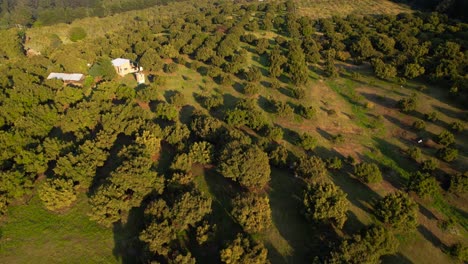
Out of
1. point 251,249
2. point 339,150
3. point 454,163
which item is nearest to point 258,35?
point 339,150

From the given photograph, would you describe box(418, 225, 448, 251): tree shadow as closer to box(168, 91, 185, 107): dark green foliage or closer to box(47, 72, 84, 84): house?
box(168, 91, 185, 107): dark green foliage

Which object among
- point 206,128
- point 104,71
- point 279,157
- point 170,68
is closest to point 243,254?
point 279,157

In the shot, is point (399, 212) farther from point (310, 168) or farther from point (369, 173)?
point (310, 168)

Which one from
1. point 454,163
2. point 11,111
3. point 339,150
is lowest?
point 11,111

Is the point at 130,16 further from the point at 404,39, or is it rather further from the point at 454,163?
the point at 454,163

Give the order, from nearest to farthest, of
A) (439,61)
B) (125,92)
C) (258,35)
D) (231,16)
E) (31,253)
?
(31,253), (125,92), (439,61), (258,35), (231,16)

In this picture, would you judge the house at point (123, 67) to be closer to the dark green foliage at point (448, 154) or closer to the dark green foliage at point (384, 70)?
the dark green foliage at point (384, 70)

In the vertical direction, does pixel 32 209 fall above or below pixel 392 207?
below
